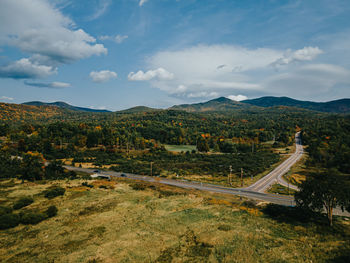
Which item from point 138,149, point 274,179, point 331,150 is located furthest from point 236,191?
point 138,149

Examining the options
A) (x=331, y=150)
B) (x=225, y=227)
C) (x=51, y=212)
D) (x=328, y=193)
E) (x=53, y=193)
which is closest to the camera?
(x=225, y=227)

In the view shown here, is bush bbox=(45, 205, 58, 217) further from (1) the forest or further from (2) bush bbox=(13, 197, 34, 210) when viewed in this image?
(1) the forest

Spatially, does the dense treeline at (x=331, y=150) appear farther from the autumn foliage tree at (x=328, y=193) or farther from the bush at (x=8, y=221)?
the bush at (x=8, y=221)

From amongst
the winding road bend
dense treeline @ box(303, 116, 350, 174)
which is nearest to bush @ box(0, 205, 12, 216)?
the winding road bend

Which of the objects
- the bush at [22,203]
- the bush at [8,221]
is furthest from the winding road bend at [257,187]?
the bush at [8,221]

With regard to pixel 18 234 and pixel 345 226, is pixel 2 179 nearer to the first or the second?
pixel 18 234

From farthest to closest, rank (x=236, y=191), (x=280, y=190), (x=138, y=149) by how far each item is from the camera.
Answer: (x=138, y=149)
(x=280, y=190)
(x=236, y=191)

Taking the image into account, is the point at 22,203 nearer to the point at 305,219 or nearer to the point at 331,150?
the point at 305,219

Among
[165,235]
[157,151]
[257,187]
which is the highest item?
[157,151]
